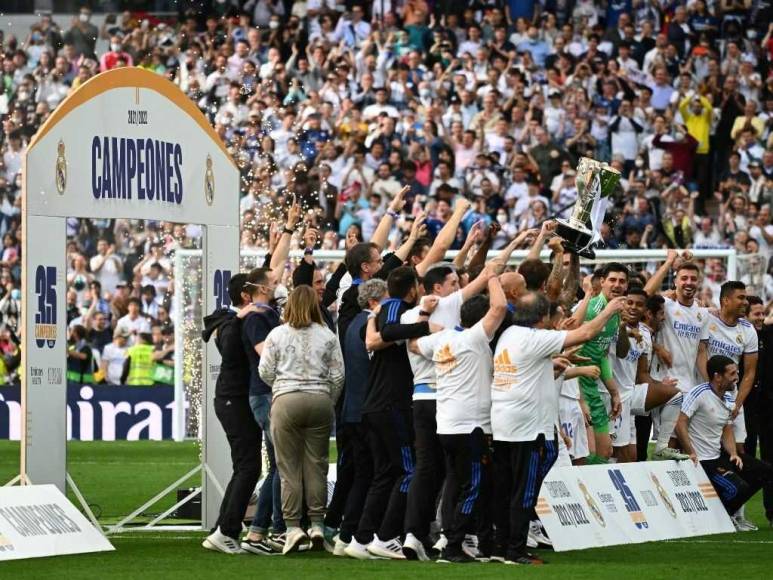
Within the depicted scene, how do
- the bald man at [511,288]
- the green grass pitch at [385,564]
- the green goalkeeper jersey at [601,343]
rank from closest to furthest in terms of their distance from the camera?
the green grass pitch at [385,564], the bald man at [511,288], the green goalkeeper jersey at [601,343]

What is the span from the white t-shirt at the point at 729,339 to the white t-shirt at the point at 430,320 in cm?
411

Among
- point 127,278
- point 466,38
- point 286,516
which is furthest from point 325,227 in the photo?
point 286,516

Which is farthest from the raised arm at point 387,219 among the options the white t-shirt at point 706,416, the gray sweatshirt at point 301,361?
the white t-shirt at point 706,416

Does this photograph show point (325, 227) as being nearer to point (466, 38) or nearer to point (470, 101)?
point (470, 101)

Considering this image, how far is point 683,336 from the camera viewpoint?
51.1ft

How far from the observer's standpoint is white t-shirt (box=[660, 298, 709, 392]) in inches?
611

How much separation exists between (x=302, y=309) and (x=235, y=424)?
116 centimetres

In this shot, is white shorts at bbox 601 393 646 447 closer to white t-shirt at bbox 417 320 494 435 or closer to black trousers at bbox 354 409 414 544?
black trousers at bbox 354 409 414 544

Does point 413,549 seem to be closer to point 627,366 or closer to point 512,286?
point 512,286

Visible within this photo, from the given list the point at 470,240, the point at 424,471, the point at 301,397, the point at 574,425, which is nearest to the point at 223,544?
the point at 301,397

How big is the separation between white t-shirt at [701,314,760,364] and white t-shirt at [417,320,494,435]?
13.9 ft

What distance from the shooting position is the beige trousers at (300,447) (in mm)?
12453

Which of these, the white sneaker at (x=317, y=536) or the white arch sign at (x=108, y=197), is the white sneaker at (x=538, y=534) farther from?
the white arch sign at (x=108, y=197)

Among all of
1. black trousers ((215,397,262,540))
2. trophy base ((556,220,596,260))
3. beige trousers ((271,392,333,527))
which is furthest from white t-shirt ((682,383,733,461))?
black trousers ((215,397,262,540))
